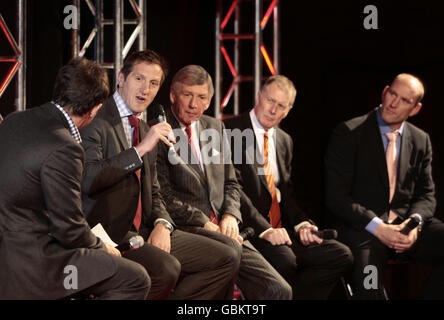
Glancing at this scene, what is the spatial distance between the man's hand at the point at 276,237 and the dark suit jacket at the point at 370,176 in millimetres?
475

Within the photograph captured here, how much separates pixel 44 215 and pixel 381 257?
7.79 ft

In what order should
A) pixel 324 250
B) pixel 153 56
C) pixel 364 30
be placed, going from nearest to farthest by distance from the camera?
pixel 153 56, pixel 324 250, pixel 364 30

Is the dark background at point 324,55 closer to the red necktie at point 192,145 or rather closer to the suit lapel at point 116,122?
the red necktie at point 192,145

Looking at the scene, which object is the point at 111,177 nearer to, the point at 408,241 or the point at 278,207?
the point at 278,207

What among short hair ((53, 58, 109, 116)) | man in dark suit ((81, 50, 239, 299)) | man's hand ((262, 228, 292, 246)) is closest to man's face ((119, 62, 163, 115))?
man in dark suit ((81, 50, 239, 299))

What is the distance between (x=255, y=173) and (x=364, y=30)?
189 cm

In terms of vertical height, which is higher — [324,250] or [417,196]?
[417,196]

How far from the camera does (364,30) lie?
522 cm

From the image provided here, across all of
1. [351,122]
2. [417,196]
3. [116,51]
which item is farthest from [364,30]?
[116,51]

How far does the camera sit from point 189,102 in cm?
377

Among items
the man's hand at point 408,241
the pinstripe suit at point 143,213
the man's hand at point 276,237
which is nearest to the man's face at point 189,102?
the pinstripe suit at point 143,213

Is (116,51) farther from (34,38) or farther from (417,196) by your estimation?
(417,196)

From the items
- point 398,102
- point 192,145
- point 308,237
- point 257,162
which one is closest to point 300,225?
point 308,237

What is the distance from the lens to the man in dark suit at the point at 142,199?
310 centimetres
